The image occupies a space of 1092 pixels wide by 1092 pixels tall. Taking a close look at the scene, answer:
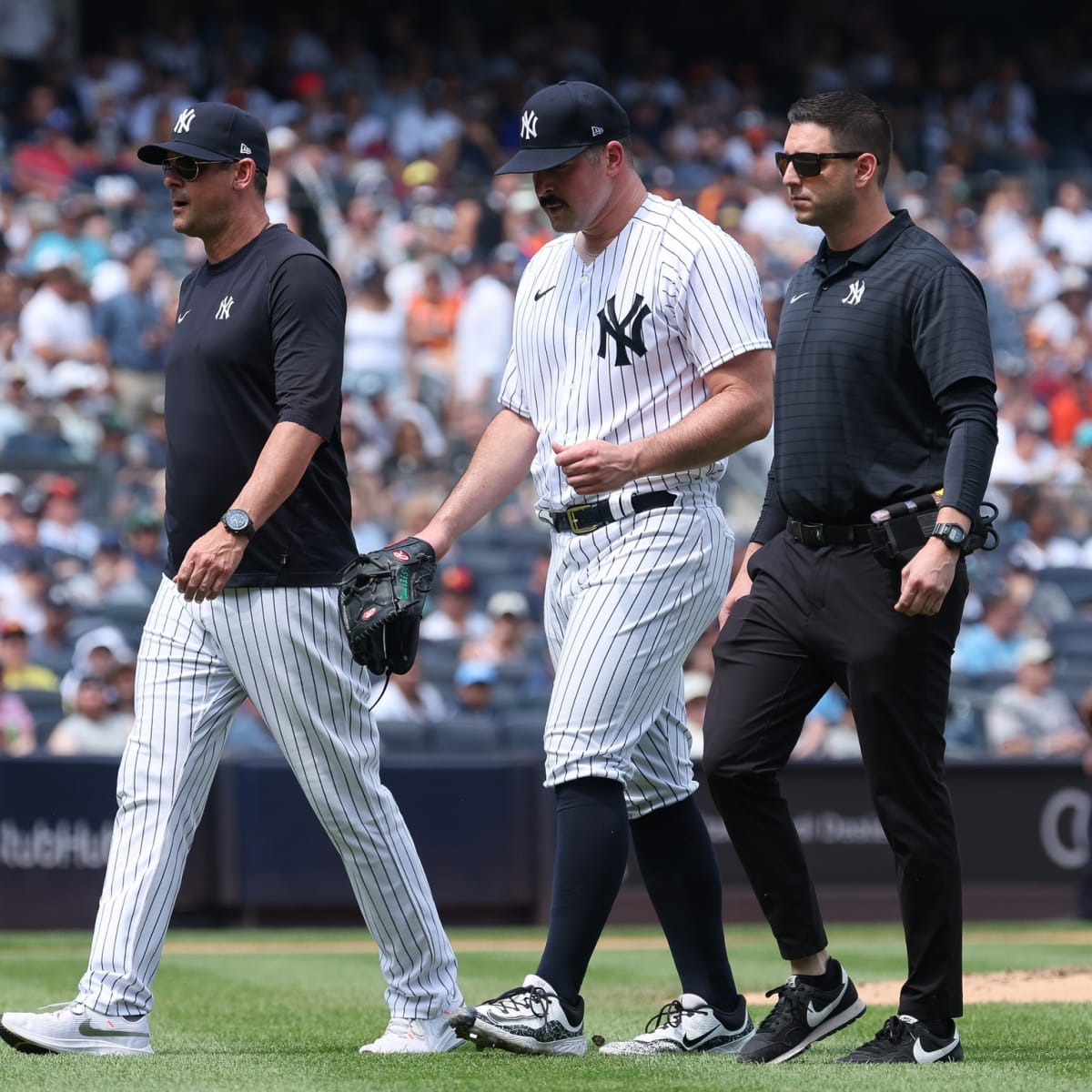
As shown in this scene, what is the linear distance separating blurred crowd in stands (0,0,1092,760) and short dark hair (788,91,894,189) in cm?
709

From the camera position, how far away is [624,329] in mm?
4742

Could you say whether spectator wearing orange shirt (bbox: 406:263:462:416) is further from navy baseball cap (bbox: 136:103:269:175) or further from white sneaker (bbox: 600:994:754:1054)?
white sneaker (bbox: 600:994:754:1054)

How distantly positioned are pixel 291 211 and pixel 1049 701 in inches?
260

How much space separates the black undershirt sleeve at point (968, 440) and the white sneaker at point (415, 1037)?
1734mm

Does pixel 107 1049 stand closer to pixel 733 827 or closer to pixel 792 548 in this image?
pixel 733 827

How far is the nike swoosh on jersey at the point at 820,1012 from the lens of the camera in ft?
15.5

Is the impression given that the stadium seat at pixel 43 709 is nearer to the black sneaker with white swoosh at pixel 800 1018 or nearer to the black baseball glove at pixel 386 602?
the black baseball glove at pixel 386 602

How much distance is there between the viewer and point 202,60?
64.1ft

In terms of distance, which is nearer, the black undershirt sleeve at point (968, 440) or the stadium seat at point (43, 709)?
the black undershirt sleeve at point (968, 440)

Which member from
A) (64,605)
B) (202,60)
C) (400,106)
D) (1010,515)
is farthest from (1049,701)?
(202,60)

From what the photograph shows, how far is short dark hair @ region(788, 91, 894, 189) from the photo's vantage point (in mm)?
4691

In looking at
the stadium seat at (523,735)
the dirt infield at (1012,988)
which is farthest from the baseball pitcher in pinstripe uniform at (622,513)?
the stadium seat at (523,735)

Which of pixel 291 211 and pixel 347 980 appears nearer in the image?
pixel 347 980

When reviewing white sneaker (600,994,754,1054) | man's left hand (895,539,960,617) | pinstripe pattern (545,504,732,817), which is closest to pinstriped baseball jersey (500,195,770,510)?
pinstripe pattern (545,504,732,817)
